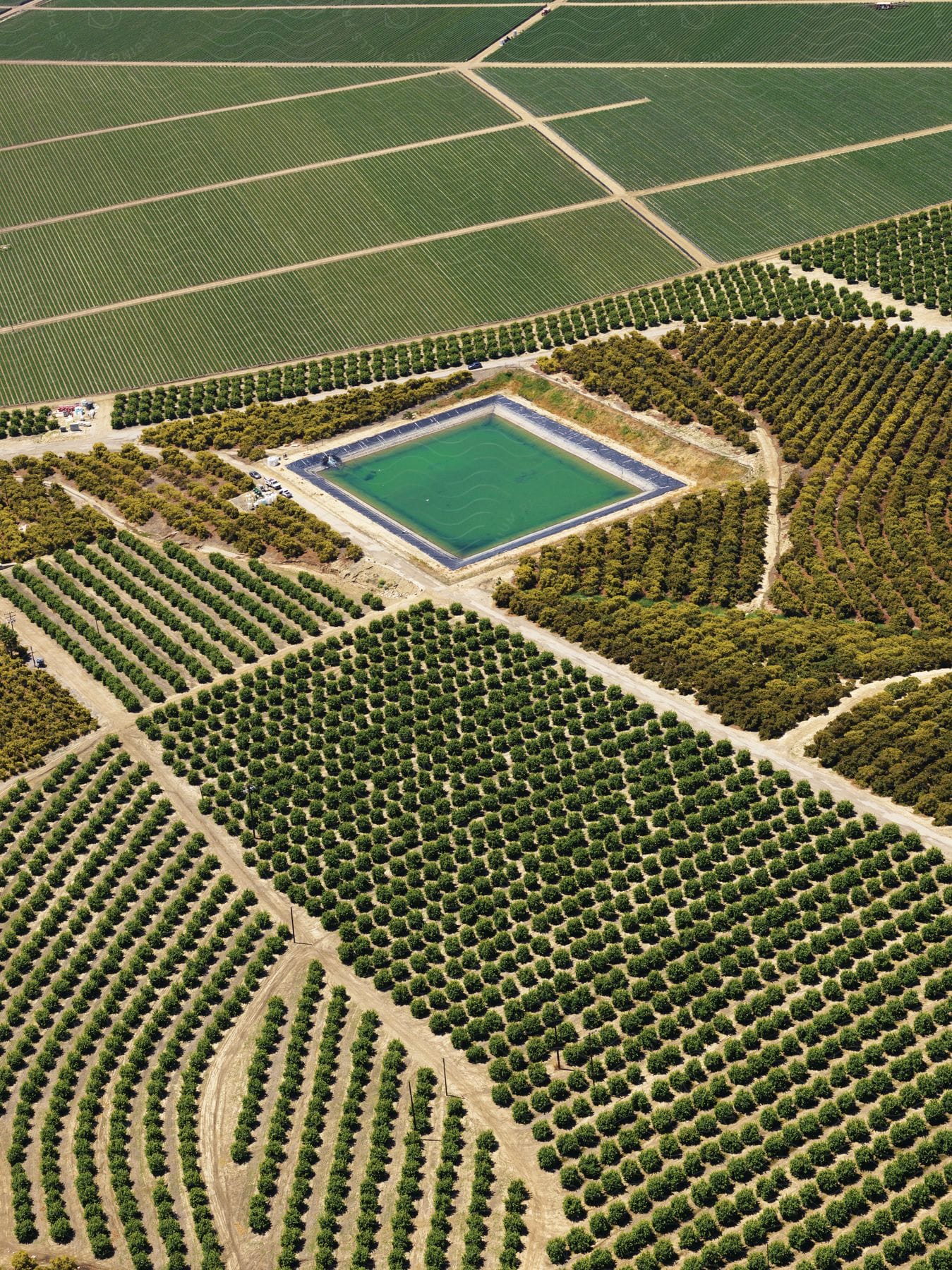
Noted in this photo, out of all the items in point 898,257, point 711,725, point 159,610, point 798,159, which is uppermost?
point 798,159

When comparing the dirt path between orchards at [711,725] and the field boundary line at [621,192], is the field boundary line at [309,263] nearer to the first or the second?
the field boundary line at [621,192]

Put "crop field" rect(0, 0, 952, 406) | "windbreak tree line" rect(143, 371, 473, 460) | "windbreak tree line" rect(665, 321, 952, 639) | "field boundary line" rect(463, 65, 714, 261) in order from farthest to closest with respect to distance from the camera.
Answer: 1. "field boundary line" rect(463, 65, 714, 261)
2. "crop field" rect(0, 0, 952, 406)
3. "windbreak tree line" rect(143, 371, 473, 460)
4. "windbreak tree line" rect(665, 321, 952, 639)

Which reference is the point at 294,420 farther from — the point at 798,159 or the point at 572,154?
the point at 798,159

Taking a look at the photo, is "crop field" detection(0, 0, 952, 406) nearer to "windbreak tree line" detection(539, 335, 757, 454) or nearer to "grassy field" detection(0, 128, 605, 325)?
"grassy field" detection(0, 128, 605, 325)

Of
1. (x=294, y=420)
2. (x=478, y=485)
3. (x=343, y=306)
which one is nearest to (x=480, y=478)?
(x=478, y=485)

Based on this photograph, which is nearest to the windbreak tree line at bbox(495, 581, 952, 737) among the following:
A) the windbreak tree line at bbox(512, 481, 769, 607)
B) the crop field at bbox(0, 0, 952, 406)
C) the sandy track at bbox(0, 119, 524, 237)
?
the windbreak tree line at bbox(512, 481, 769, 607)
